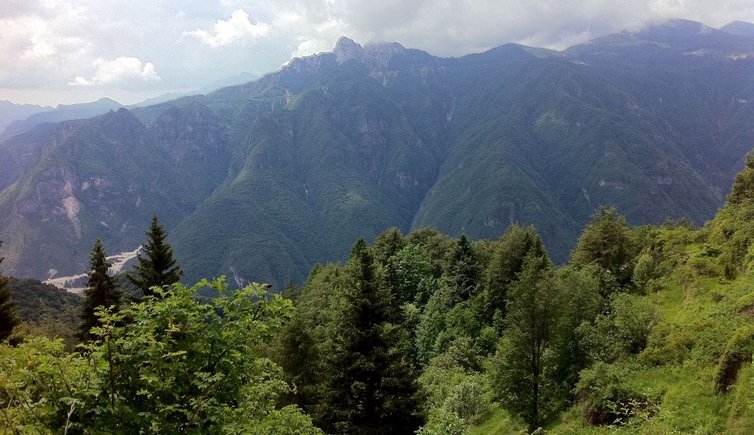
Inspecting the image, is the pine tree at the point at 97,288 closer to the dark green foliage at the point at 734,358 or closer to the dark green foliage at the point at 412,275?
the dark green foliage at the point at 412,275

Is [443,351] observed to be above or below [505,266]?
below

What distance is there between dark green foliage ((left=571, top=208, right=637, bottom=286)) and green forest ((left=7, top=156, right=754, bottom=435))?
5.1 inches

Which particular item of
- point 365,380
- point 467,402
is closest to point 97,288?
point 365,380

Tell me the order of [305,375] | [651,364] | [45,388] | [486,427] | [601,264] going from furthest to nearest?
[601,264] → [305,375] → [486,427] → [651,364] → [45,388]

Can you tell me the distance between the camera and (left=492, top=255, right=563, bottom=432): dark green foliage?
2336cm

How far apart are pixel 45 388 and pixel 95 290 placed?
31679mm

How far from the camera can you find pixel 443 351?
45781mm

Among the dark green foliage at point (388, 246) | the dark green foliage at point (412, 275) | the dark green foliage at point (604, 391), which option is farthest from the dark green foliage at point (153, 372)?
the dark green foliage at point (388, 246)

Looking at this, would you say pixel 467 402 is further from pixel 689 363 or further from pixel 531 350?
pixel 689 363

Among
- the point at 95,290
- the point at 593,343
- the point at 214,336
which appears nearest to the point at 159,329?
the point at 214,336

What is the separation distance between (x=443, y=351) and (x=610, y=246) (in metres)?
19.6

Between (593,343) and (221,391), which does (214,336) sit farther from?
(593,343)

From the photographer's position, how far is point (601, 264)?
3638 cm

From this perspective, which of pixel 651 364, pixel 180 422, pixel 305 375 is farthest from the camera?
pixel 305 375
